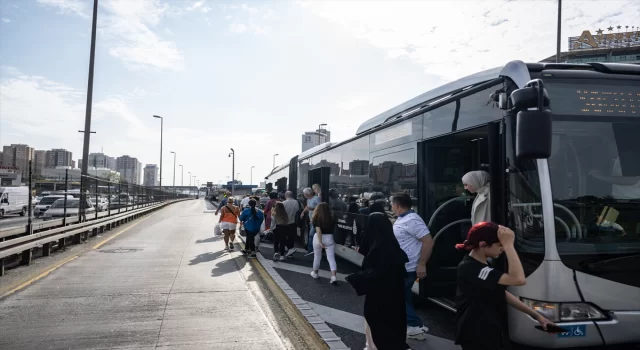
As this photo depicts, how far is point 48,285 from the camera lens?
28.6 feet

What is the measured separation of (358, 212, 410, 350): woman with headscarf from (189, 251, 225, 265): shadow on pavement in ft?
27.1

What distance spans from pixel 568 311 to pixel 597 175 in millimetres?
1358

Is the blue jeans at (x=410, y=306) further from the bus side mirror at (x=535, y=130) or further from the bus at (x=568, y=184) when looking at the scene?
the bus side mirror at (x=535, y=130)

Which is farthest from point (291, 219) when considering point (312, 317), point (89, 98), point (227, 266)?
point (89, 98)

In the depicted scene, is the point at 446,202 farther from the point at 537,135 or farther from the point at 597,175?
the point at 537,135

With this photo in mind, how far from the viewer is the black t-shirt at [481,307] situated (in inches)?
129

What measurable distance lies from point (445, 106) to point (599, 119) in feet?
6.42

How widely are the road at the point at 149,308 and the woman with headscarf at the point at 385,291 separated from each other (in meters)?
1.27

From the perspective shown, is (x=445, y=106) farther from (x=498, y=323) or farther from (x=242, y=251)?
(x=242, y=251)

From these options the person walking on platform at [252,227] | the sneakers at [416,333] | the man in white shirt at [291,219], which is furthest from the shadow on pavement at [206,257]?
the sneakers at [416,333]

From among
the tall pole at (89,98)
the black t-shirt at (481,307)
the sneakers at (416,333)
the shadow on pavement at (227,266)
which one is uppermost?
the tall pole at (89,98)

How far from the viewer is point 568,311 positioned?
425cm

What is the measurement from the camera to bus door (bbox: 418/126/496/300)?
6539mm

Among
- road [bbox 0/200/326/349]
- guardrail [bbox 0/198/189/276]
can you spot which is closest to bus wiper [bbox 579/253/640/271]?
road [bbox 0/200/326/349]
